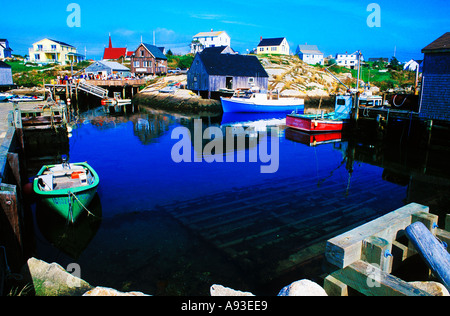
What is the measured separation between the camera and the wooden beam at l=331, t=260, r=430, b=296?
4949 millimetres

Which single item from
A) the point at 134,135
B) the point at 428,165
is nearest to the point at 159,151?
the point at 134,135

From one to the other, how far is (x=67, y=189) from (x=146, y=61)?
67.0 m

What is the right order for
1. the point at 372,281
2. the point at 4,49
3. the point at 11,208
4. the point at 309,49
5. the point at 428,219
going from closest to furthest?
the point at 372,281
the point at 428,219
the point at 11,208
the point at 4,49
the point at 309,49

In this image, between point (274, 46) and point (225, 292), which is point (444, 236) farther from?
point (274, 46)

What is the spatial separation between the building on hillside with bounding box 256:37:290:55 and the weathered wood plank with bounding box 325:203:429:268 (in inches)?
3820

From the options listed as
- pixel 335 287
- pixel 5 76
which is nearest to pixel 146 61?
pixel 5 76

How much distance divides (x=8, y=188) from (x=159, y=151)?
14353mm

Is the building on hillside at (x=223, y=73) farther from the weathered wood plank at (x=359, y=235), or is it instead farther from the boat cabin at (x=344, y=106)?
the weathered wood plank at (x=359, y=235)

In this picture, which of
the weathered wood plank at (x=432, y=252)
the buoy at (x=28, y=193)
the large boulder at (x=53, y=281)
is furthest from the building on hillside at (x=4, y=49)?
the weathered wood plank at (x=432, y=252)

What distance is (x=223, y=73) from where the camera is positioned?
50312 mm

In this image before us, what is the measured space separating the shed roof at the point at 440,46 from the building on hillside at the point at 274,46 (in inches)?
3044

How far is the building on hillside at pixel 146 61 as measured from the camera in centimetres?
7219

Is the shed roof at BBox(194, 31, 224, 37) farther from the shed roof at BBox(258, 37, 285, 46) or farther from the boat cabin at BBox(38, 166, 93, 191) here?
the boat cabin at BBox(38, 166, 93, 191)
